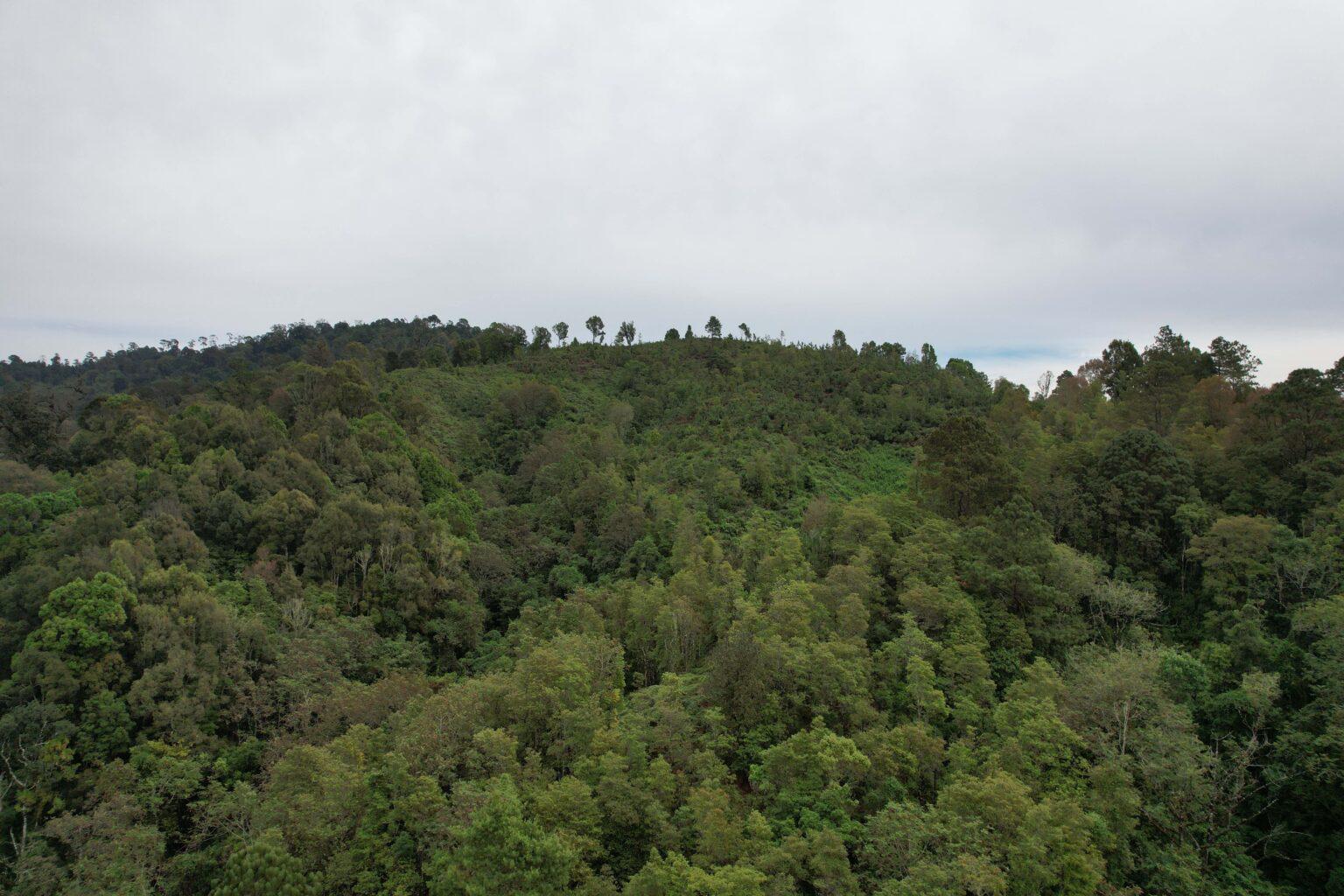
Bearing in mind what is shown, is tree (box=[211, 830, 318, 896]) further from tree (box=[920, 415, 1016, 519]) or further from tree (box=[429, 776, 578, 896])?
tree (box=[920, 415, 1016, 519])

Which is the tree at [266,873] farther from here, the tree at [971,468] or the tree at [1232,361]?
the tree at [1232,361]

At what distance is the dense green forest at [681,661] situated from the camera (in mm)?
14414

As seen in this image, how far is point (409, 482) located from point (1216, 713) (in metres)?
38.2

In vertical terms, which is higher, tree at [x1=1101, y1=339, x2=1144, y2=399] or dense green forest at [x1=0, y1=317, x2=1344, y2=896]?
tree at [x1=1101, y1=339, x2=1144, y2=399]

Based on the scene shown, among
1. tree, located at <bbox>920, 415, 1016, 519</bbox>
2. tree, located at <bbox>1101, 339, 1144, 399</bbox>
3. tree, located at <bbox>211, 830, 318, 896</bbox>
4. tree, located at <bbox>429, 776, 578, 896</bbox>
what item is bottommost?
tree, located at <bbox>211, 830, 318, 896</bbox>

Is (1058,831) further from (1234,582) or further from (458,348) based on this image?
(458,348)

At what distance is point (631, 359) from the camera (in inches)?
3174

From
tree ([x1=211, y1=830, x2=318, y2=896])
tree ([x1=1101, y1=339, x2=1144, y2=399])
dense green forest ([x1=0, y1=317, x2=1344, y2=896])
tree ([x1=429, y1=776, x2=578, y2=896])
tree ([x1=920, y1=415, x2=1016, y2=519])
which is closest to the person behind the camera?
tree ([x1=429, y1=776, x2=578, y2=896])

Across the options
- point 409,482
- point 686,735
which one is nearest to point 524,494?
point 409,482

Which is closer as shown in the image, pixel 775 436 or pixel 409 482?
pixel 409 482

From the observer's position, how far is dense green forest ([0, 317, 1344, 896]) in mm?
14414

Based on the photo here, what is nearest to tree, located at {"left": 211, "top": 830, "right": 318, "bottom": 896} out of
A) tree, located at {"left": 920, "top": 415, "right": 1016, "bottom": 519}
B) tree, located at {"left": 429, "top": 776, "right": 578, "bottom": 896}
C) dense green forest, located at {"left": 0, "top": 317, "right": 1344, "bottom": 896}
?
dense green forest, located at {"left": 0, "top": 317, "right": 1344, "bottom": 896}

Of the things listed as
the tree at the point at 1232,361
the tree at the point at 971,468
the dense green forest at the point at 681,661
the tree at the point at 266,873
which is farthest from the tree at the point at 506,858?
the tree at the point at 1232,361

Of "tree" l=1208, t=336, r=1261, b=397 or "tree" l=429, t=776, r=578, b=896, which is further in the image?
"tree" l=1208, t=336, r=1261, b=397
